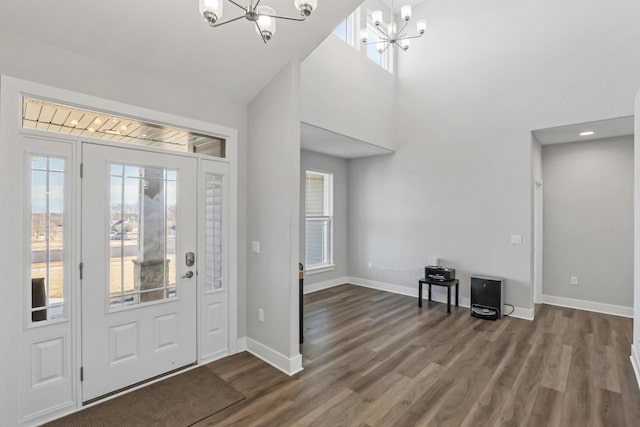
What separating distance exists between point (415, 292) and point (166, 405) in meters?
4.32

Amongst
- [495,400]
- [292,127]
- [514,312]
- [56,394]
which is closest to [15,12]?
[292,127]

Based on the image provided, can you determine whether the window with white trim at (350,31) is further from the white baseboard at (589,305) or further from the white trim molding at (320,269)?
Answer: the white baseboard at (589,305)

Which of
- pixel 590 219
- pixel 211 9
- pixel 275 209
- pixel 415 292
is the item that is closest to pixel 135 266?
pixel 275 209

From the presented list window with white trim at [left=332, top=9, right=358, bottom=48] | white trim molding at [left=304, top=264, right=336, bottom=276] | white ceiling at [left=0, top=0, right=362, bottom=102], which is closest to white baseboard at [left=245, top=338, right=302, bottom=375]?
white trim molding at [left=304, top=264, right=336, bottom=276]

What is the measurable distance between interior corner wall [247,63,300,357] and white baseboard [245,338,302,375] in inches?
1.7

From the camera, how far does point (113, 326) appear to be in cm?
253

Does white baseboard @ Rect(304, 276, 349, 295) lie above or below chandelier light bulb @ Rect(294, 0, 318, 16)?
below

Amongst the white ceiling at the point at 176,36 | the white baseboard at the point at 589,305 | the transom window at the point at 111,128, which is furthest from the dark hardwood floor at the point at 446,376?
the white ceiling at the point at 176,36

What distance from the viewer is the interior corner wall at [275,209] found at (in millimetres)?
2906

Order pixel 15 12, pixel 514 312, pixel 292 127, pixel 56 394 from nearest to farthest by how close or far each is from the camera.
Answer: pixel 15 12
pixel 56 394
pixel 292 127
pixel 514 312

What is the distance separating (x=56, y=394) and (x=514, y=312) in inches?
206

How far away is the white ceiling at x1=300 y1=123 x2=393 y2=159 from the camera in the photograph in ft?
14.8

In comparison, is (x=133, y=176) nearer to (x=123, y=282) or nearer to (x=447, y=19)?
(x=123, y=282)

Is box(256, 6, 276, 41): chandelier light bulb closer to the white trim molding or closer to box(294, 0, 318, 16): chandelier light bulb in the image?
box(294, 0, 318, 16): chandelier light bulb
